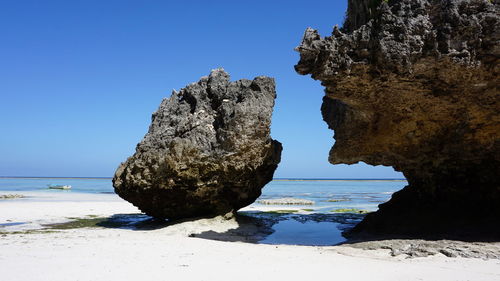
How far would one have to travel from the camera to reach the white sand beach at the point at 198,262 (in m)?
7.40

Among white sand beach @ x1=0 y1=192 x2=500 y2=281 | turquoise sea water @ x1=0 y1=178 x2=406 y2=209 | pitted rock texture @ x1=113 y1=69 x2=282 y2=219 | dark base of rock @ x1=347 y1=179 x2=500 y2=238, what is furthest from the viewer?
turquoise sea water @ x1=0 y1=178 x2=406 y2=209

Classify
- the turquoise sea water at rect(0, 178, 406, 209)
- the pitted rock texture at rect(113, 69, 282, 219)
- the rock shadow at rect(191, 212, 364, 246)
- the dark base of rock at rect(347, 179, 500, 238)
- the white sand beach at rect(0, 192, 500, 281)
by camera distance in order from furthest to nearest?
the turquoise sea water at rect(0, 178, 406, 209) → the pitted rock texture at rect(113, 69, 282, 219) → the rock shadow at rect(191, 212, 364, 246) → the dark base of rock at rect(347, 179, 500, 238) → the white sand beach at rect(0, 192, 500, 281)

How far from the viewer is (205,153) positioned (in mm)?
14938

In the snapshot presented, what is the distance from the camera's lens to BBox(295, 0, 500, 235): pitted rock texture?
32.1 feet

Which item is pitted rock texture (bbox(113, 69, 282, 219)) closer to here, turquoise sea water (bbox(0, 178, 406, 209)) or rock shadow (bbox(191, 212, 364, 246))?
rock shadow (bbox(191, 212, 364, 246))

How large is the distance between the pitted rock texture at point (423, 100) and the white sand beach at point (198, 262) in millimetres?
4257

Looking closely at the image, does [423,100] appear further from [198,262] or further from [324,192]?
[324,192]

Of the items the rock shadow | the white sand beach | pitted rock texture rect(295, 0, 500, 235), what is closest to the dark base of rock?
pitted rock texture rect(295, 0, 500, 235)

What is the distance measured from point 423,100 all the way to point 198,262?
7.73 meters

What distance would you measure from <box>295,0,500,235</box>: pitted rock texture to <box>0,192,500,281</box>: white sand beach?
14.0 ft

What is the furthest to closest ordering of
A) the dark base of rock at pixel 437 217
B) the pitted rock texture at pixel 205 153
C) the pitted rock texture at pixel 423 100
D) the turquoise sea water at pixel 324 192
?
the turquoise sea water at pixel 324 192
the pitted rock texture at pixel 205 153
the dark base of rock at pixel 437 217
the pitted rock texture at pixel 423 100

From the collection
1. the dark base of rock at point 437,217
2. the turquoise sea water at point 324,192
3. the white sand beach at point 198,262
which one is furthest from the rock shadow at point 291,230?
the turquoise sea water at point 324,192

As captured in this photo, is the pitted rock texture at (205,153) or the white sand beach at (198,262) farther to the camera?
the pitted rock texture at (205,153)

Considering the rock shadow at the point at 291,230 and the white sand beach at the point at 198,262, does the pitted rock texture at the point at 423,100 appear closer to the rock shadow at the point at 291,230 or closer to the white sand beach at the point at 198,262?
→ the rock shadow at the point at 291,230
